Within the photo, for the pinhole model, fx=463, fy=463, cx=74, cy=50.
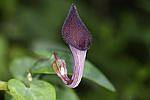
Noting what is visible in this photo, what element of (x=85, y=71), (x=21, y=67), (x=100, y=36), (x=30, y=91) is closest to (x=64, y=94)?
(x=85, y=71)

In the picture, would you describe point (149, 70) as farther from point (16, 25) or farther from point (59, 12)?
point (16, 25)

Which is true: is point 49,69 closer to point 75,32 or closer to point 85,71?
point 85,71

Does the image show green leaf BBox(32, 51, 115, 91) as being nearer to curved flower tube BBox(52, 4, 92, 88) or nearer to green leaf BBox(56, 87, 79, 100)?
green leaf BBox(56, 87, 79, 100)

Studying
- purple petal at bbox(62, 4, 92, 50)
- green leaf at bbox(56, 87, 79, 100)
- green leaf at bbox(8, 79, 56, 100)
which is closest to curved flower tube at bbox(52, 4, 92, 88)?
purple petal at bbox(62, 4, 92, 50)

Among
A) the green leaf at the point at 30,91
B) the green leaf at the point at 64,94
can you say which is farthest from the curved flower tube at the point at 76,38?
the green leaf at the point at 64,94

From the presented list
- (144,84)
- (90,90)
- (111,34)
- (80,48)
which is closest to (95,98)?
(90,90)
